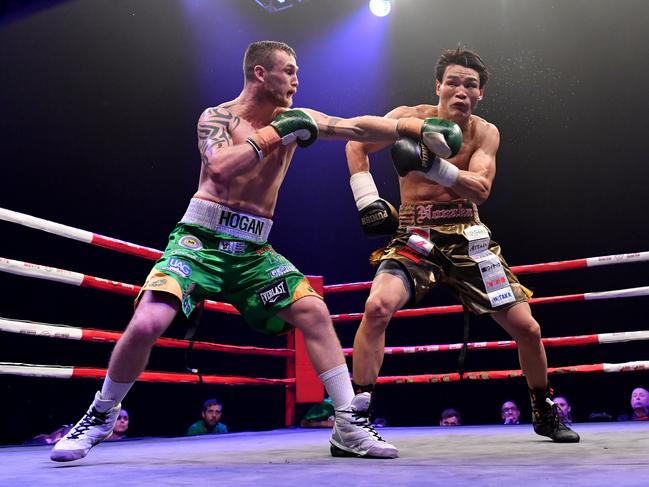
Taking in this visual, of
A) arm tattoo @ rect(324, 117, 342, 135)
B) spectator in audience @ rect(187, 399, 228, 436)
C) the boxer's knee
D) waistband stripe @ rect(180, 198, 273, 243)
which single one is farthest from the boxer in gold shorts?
spectator in audience @ rect(187, 399, 228, 436)

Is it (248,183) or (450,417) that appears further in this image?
(450,417)

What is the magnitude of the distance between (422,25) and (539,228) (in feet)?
6.79

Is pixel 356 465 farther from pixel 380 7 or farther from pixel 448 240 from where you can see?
pixel 380 7

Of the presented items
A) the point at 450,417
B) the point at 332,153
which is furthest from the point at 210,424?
the point at 332,153

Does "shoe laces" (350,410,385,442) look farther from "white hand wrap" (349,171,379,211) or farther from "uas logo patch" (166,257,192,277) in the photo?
"white hand wrap" (349,171,379,211)

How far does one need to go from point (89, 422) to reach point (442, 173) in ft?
4.51

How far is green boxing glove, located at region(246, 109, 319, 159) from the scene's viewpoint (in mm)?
1951

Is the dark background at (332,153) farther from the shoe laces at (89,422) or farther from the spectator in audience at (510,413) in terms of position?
the shoe laces at (89,422)

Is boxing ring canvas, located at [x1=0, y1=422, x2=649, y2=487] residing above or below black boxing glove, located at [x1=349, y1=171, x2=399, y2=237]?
below

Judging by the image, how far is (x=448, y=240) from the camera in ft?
8.25

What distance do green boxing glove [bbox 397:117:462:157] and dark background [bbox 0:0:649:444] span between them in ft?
9.62

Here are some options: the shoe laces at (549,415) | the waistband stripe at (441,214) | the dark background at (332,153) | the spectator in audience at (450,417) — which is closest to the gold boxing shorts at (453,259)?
the waistband stripe at (441,214)

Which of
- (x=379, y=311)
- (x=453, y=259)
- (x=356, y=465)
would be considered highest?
(x=453, y=259)

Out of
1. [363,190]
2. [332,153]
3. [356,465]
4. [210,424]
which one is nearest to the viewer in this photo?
[356,465]
